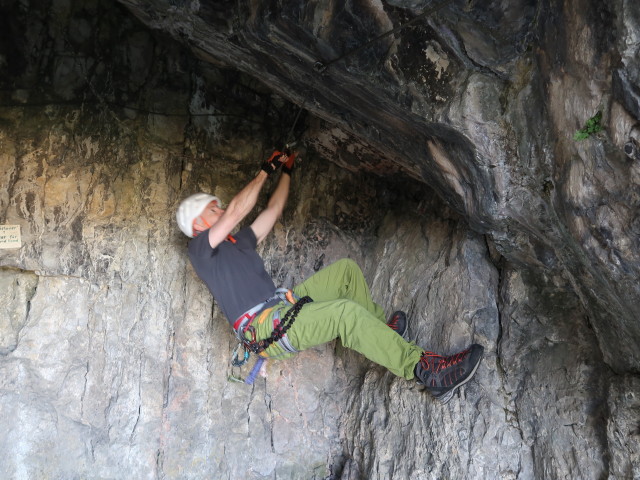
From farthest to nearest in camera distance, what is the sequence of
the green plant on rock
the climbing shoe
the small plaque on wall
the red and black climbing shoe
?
1. the red and black climbing shoe
2. the small plaque on wall
3. the climbing shoe
4. the green plant on rock

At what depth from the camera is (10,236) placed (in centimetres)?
339

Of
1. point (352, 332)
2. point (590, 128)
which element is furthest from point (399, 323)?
point (590, 128)

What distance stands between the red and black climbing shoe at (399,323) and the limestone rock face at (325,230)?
71mm

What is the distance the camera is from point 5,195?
3.38 meters

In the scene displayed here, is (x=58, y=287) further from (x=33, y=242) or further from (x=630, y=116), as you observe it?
(x=630, y=116)

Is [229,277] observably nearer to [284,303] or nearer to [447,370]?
[284,303]

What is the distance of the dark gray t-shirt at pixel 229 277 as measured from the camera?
10.7 ft

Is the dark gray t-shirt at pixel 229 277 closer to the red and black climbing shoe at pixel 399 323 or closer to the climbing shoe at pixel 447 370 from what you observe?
the red and black climbing shoe at pixel 399 323

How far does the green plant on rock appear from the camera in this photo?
5.90ft

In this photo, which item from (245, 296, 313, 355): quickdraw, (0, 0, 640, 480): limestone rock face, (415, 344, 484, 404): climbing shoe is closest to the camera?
(0, 0, 640, 480): limestone rock face

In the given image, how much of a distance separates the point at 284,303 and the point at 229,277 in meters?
0.39

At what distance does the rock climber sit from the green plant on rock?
150 cm

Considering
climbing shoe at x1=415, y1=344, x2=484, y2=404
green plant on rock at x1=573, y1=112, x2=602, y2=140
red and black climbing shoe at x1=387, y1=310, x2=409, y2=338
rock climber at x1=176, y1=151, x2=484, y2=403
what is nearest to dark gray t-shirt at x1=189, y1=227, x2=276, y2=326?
rock climber at x1=176, y1=151, x2=484, y2=403

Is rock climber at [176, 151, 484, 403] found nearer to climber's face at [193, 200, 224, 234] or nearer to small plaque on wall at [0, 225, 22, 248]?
climber's face at [193, 200, 224, 234]
